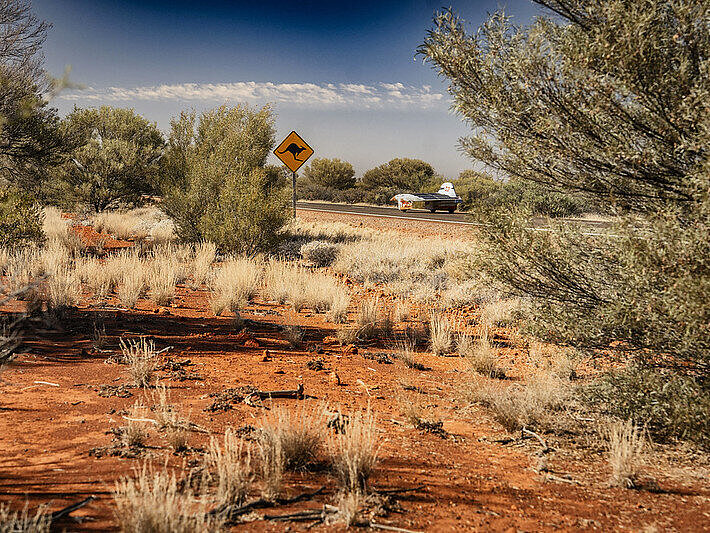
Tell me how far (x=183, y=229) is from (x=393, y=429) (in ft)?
40.1

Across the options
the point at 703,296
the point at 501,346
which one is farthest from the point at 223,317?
the point at 703,296

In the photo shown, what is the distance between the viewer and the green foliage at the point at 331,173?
5484 cm

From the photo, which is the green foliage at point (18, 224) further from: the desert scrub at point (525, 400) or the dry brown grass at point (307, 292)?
the desert scrub at point (525, 400)

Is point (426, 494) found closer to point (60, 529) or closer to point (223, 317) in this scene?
point (60, 529)

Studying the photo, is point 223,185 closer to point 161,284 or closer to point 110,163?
point 161,284

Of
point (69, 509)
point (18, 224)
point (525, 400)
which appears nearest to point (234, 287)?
point (18, 224)

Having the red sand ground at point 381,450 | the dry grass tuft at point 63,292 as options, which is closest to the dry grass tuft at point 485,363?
the red sand ground at point 381,450

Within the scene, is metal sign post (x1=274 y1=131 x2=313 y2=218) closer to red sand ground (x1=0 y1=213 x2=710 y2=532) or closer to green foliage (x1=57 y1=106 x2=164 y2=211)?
green foliage (x1=57 y1=106 x2=164 y2=211)

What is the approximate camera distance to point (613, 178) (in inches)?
172

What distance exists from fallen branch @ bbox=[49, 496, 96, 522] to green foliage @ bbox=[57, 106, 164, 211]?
1868 cm

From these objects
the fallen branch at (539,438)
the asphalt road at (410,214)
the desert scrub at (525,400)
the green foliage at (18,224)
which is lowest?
the fallen branch at (539,438)

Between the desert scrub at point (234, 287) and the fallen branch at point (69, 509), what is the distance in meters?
5.97

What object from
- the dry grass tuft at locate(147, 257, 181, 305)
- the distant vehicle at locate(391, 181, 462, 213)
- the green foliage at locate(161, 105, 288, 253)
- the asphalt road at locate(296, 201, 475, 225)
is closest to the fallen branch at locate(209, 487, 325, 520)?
the dry grass tuft at locate(147, 257, 181, 305)

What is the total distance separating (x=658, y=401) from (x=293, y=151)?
562 inches
